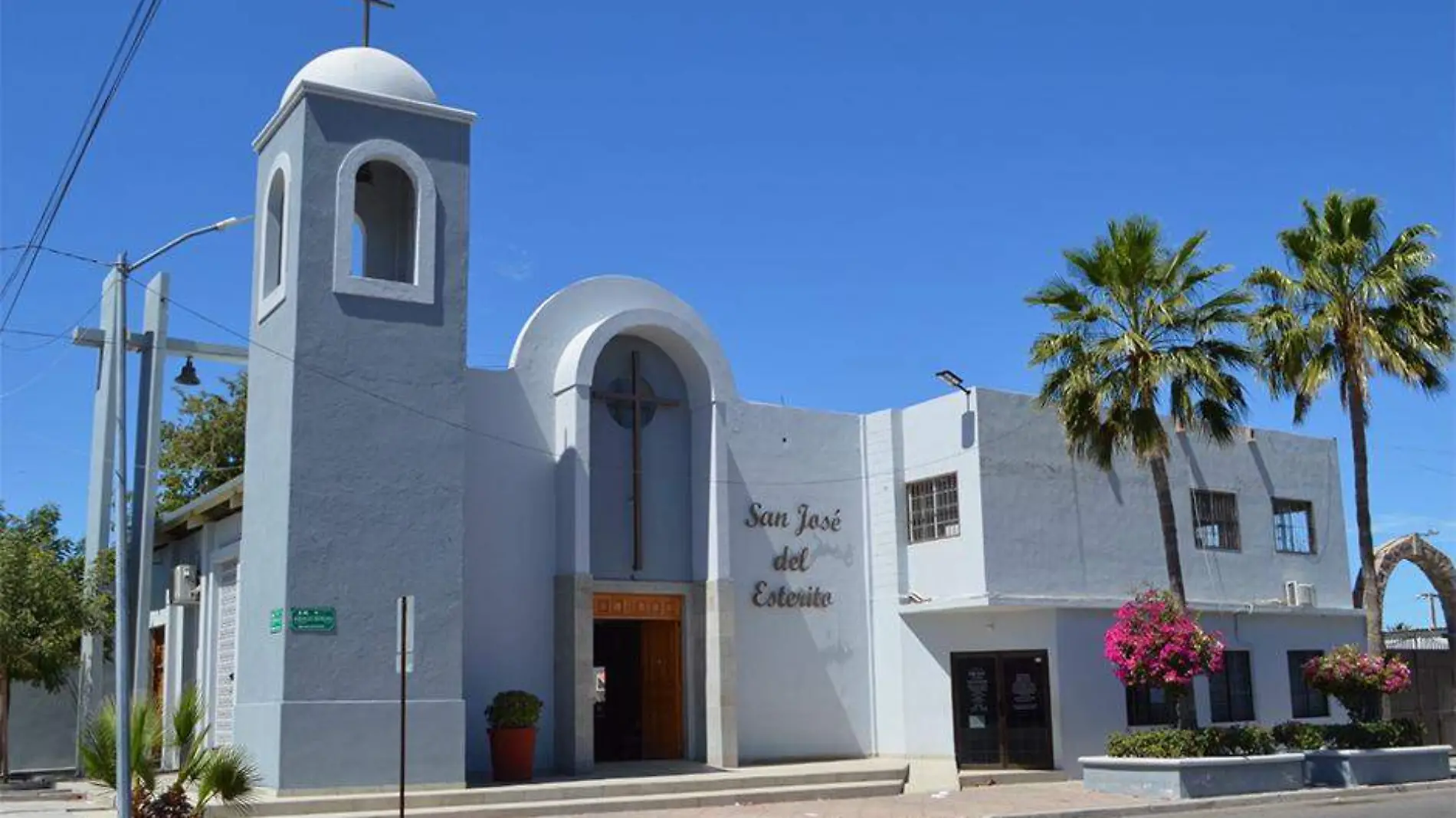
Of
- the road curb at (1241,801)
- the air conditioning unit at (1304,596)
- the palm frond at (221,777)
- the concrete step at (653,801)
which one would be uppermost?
Result: the air conditioning unit at (1304,596)

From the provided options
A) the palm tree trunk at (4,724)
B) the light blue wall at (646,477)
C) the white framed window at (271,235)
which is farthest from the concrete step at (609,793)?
the palm tree trunk at (4,724)

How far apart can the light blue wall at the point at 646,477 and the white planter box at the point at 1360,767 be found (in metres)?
11.1

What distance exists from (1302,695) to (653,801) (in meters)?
15.8

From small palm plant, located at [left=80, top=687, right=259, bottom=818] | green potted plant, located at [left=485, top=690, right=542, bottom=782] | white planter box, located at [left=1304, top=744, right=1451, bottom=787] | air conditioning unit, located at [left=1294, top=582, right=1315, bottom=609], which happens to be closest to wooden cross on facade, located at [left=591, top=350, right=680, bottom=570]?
green potted plant, located at [left=485, top=690, right=542, bottom=782]

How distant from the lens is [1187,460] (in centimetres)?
2888

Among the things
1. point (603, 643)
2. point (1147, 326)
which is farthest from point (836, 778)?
point (1147, 326)

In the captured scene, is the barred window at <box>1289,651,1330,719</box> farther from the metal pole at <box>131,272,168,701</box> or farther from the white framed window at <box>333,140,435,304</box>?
the metal pole at <box>131,272,168,701</box>

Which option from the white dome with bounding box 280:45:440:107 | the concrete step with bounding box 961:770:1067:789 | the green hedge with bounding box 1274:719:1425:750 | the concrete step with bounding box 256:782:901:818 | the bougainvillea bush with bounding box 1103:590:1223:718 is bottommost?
the concrete step with bounding box 961:770:1067:789

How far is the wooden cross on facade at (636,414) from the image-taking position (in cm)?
2445

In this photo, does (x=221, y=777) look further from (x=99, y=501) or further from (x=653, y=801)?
(x=99, y=501)

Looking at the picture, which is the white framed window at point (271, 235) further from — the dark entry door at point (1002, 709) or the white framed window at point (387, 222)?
the dark entry door at point (1002, 709)

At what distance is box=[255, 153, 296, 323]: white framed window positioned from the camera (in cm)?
2103

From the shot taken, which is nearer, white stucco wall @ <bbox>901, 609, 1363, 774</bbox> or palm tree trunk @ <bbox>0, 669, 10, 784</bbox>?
white stucco wall @ <bbox>901, 609, 1363, 774</bbox>

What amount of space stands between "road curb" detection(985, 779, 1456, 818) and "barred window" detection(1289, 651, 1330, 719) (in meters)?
4.72
